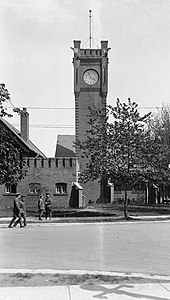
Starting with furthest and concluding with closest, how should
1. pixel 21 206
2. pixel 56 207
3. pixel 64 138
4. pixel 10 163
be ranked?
1. pixel 64 138
2. pixel 56 207
3. pixel 10 163
4. pixel 21 206

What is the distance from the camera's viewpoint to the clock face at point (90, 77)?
57.7 meters

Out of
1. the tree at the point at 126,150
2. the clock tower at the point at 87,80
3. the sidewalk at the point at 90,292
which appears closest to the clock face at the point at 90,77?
the clock tower at the point at 87,80

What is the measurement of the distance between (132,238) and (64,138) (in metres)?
→ 58.8

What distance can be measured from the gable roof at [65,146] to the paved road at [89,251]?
5003cm

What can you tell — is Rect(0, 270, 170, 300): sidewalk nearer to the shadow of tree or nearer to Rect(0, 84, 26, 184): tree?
the shadow of tree

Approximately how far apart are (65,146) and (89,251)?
58.8 m

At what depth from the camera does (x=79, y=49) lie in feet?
189

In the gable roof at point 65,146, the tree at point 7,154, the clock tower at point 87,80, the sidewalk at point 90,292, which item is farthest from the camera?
the gable roof at point 65,146

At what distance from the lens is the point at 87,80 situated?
57.8 metres

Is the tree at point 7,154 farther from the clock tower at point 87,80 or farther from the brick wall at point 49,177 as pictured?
the clock tower at point 87,80

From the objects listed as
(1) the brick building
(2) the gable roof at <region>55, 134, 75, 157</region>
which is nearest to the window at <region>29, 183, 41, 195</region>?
(1) the brick building

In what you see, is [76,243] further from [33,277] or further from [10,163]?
[10,163]

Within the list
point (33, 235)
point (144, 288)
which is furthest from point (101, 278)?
point (33, 235)

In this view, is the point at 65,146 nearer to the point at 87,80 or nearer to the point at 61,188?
the point at 87,80
